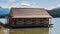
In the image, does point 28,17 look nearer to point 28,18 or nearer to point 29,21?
point 28,18

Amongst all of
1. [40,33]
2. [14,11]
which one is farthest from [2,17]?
[40,33]

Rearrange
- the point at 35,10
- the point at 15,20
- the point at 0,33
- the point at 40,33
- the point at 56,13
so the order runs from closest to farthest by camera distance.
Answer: the point at 0,33 < the point at 40,33 < the point at 15,20 < the point at 35,10 < the point at 56,13

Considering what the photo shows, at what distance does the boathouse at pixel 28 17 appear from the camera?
14.2m

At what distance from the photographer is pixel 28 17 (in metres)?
14.4

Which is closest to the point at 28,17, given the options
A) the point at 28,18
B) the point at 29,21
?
the point at 28,18

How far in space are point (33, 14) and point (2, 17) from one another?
9.23 ft

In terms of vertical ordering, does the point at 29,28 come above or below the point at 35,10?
below

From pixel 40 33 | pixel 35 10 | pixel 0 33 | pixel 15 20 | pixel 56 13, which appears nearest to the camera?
pixel 0 33

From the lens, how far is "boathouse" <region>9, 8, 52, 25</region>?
14166 mm

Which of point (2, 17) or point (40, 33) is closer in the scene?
point (40, 33)

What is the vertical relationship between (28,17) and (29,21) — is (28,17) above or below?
above

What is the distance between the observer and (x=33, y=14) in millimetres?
14914

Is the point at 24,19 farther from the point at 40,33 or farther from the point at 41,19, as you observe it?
the point at 40,33

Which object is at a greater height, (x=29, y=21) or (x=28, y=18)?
(x=28, y=18)
